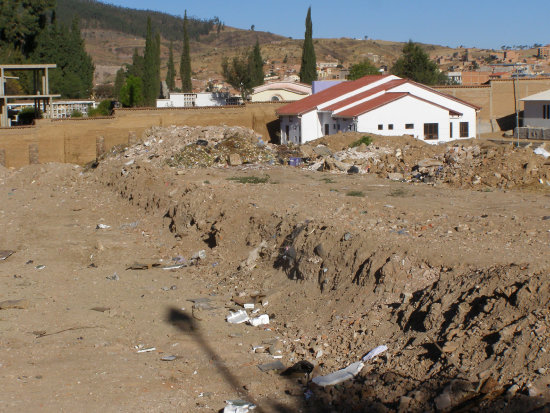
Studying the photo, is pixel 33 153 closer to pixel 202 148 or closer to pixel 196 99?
pixel 202 148

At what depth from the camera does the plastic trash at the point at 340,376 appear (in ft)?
29.0

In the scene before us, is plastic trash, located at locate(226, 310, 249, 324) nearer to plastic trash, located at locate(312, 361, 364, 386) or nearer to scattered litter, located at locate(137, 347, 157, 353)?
scattered litter, located at locate(137, 347, 157, 353)

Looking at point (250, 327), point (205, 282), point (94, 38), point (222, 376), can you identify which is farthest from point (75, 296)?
point (94, 38)

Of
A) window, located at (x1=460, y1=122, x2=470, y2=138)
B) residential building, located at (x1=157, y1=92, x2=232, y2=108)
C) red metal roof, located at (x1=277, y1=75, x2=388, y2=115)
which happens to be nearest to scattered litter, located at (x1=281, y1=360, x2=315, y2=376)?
red metal roof, located at (x1=277, y1=75, x2=388, y2=115)

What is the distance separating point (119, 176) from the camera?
25453mm

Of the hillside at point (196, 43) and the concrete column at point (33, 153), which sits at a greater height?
the hillside at point (196, 43)

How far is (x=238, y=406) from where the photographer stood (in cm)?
846

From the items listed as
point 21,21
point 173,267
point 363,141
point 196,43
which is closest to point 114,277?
point 173,267

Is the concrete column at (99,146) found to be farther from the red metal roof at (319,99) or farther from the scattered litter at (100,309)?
the scattered litter at (100,309)

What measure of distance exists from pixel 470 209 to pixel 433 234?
9.63ft

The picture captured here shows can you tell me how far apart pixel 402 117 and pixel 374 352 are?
23.9 m

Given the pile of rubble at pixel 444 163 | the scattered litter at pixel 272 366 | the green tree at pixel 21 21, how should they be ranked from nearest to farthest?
the scattered litter at pixel 272 366 < the pile of rubble at pixel 444 163 < the green tree at pixel 21 21

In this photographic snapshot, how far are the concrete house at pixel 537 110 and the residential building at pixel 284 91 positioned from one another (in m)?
13.7

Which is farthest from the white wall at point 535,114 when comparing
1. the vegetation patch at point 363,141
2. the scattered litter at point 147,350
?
the scattered litter at point 147,350
